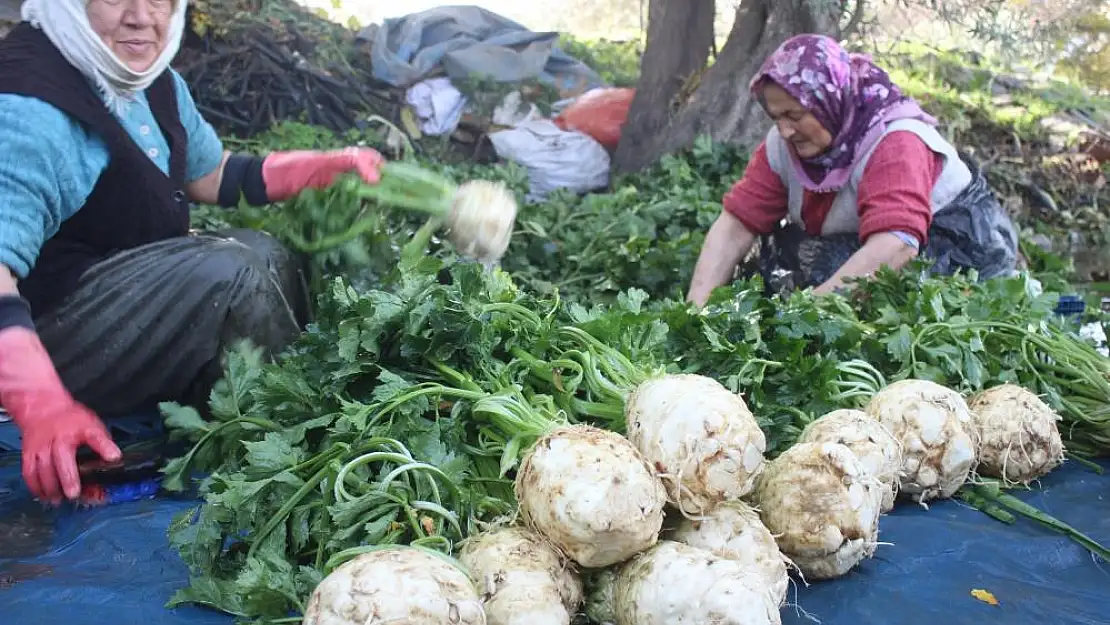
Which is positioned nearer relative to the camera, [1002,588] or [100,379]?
[1002,588]

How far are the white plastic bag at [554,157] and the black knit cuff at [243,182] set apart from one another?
3.34 m

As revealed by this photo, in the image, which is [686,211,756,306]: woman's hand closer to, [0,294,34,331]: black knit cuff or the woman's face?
the woman's face

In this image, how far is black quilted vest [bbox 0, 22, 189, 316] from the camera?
2.63 m

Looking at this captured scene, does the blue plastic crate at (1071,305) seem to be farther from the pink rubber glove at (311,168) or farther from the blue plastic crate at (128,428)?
the blue plastic crate at (128,428)

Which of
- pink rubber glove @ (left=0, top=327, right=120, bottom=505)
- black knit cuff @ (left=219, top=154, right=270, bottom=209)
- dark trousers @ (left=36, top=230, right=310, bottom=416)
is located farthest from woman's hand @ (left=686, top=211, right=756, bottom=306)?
pink rubber glove @ (left=0, top=327, right=120, bottom=505)

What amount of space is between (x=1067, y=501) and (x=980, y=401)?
34cm

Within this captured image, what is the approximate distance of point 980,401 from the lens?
2.62 meters

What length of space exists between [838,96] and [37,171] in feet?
9.81

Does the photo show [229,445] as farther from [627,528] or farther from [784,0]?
[784,0]

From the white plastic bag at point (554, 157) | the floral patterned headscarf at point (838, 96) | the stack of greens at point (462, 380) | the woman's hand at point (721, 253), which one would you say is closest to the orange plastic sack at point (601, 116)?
the white plastic bag at point (554, 157)

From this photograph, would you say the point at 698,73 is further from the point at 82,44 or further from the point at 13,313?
the point at 13,313

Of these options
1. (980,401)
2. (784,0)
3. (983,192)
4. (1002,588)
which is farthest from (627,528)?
(784,0)

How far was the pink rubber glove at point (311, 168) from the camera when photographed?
3268 millimetres

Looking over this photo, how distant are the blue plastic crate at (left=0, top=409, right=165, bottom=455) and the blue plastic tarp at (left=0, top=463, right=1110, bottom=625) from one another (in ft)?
1.59
